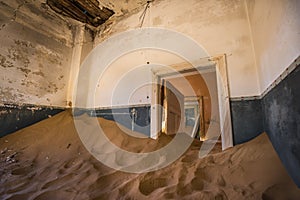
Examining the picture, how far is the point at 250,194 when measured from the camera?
1083 mm

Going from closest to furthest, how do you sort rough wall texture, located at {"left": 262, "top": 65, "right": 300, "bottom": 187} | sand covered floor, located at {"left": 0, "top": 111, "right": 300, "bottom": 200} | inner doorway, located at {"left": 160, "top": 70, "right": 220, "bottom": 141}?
rough wall texture, located at {"left": 262, "top": 65, "right": 300, "bottom": 187}
sand covered floor, located at {"left": 0, "top": 111, "right": 300, "bottom": 200}
inner doorway, located at {"left": 160, "top": 70, "right": 220, "bottom": 141}

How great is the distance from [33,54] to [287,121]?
3.65 m

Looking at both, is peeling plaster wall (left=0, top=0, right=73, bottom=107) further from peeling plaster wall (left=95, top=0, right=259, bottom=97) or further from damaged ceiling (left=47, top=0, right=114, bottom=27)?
peeling plaster wall (left=95, top=0, right=259, bottom=97)

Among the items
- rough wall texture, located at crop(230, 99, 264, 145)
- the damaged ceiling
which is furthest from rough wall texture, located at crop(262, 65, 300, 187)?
the damaged ceiling

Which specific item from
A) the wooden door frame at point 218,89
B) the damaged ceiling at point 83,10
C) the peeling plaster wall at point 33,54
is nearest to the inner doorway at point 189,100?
the wooden door frame at point 218,89

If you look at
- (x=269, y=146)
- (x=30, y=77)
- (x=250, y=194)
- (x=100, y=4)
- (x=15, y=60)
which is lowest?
(x=250, y=194)

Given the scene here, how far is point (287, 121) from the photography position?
1110 mm

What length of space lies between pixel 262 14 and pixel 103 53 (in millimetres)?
2872

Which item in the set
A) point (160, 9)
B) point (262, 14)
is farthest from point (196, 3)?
point (262, 14)

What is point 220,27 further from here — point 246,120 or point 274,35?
point 246,120

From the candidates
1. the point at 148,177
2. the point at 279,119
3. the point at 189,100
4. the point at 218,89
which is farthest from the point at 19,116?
the point at 189,100

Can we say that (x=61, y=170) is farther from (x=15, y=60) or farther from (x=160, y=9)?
(x=160, y=9)

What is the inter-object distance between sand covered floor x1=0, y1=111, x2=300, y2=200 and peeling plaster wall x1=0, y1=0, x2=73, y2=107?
3.47ft

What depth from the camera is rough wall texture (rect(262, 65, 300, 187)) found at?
98 cm
